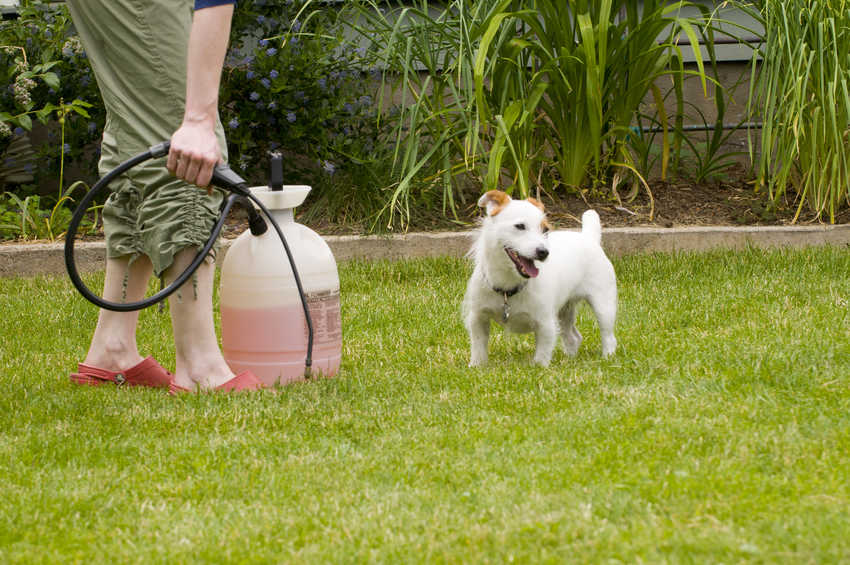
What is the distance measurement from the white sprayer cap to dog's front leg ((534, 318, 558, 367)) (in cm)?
99

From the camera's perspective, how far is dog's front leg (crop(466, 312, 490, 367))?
366 cm

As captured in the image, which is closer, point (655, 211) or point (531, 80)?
point (531, 80)

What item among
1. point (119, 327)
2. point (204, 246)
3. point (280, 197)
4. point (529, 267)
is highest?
point (280, 197)

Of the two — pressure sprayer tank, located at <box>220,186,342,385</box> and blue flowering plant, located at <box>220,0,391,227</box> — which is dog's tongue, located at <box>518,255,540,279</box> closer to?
pressure sprayer tank, located at <box>220,186,342,385</box>

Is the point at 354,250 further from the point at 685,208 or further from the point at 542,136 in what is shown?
the point at 685,208

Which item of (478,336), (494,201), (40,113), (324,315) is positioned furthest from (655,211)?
(40,113)

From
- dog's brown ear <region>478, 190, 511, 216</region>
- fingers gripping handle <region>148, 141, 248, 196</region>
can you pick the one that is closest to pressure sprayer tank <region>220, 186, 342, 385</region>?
fingers gripping handle <region>148, 141, 248, 196</region>

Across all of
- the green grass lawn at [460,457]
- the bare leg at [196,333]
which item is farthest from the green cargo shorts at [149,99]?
the green grass lawn at [460,457]

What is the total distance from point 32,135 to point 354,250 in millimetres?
2803

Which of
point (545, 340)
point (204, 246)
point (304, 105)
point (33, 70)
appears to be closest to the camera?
point (204, 246)

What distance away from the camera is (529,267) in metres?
3.53

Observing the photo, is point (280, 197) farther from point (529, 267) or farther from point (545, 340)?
point (545, 340)

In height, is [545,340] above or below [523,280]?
below

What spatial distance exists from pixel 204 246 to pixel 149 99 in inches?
19.4
